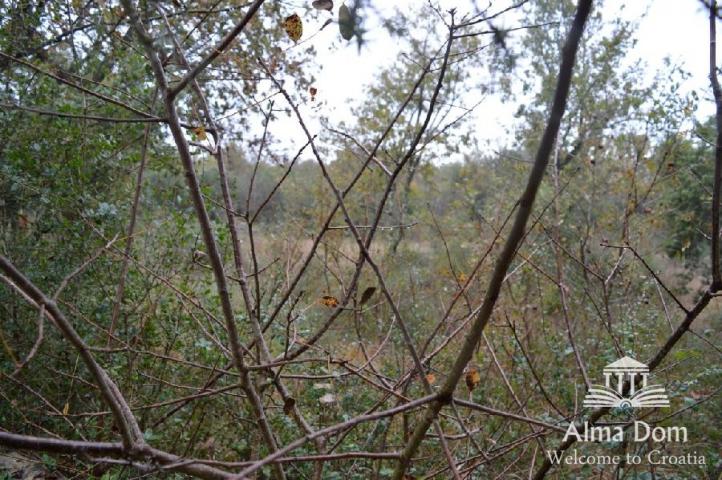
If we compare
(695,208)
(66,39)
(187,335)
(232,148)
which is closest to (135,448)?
(187,335)

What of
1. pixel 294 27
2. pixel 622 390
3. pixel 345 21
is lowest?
pixel 622 390

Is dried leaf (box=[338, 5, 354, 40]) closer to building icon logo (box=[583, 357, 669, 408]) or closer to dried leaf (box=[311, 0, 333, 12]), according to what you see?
dried leaf (box=[311, 0, 333, 12])

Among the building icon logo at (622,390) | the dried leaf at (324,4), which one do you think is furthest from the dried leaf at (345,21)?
the building icon logo at (622,390)

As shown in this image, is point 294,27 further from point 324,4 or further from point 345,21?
point 345,21

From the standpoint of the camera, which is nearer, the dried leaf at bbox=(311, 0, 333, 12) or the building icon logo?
the dried leaf at bbox=(311, 0, 333, 12)

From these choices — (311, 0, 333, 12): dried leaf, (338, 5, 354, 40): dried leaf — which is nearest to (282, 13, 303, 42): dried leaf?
(311, 0, 333, 12): dried leaf

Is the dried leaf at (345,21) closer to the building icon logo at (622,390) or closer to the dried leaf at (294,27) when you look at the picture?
the dried leaf at (294,27)

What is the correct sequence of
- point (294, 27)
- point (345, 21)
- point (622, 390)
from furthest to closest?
point (622, 390), point (294, 27), point (345, 21)

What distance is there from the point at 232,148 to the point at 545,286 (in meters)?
3.70

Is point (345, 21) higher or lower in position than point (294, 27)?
lower

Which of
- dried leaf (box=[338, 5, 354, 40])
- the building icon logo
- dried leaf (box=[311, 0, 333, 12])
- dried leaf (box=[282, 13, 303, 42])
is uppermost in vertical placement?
dried leaf (box=[282, 13, 303, 42])

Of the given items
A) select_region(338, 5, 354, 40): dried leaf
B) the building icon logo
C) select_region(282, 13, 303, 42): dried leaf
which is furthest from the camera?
the building icon logo

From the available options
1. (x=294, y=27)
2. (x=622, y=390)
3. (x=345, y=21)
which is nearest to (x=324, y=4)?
(x=345, y=21)

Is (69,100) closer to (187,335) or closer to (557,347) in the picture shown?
(187,335)
